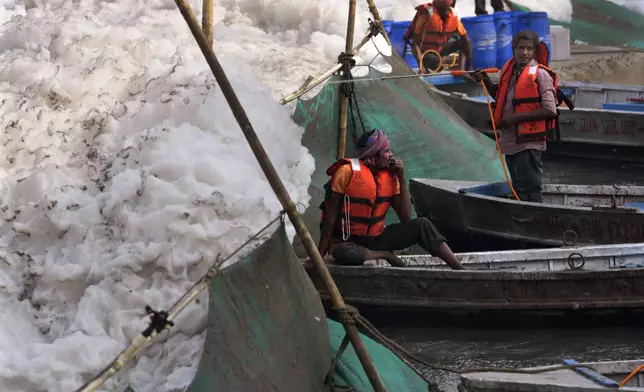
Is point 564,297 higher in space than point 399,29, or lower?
lower

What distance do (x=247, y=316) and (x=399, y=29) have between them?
38.7 ft

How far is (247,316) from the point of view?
12.8 feet

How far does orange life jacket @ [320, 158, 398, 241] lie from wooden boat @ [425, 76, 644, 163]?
16.9ft

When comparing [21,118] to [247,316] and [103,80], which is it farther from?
[247,316]

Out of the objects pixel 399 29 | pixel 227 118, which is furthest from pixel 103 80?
pixel 399 29

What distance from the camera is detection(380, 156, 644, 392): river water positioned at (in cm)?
679

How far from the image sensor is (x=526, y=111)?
7891 millimetres

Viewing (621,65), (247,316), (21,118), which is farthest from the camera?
(621,65)

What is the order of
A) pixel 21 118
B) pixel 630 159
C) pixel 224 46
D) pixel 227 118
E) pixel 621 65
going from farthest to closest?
pixel 621 65
pixel 630 159
pixel 224 46
pixel 21 118
pixel 227 118

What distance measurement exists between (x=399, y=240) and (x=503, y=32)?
30.9 ft

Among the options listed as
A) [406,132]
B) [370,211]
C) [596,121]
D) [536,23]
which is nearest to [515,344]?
[370,211]

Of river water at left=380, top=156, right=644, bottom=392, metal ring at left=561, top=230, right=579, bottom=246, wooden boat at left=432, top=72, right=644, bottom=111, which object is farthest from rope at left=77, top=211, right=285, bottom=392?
wooden boat at left=432, top=72, right=644, bottom=111

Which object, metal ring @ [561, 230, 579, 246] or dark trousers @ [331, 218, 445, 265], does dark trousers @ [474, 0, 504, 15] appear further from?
dark trousers @ [331, 218, 445, 265]

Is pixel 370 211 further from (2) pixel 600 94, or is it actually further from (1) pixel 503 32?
(1) pixel 503 32
